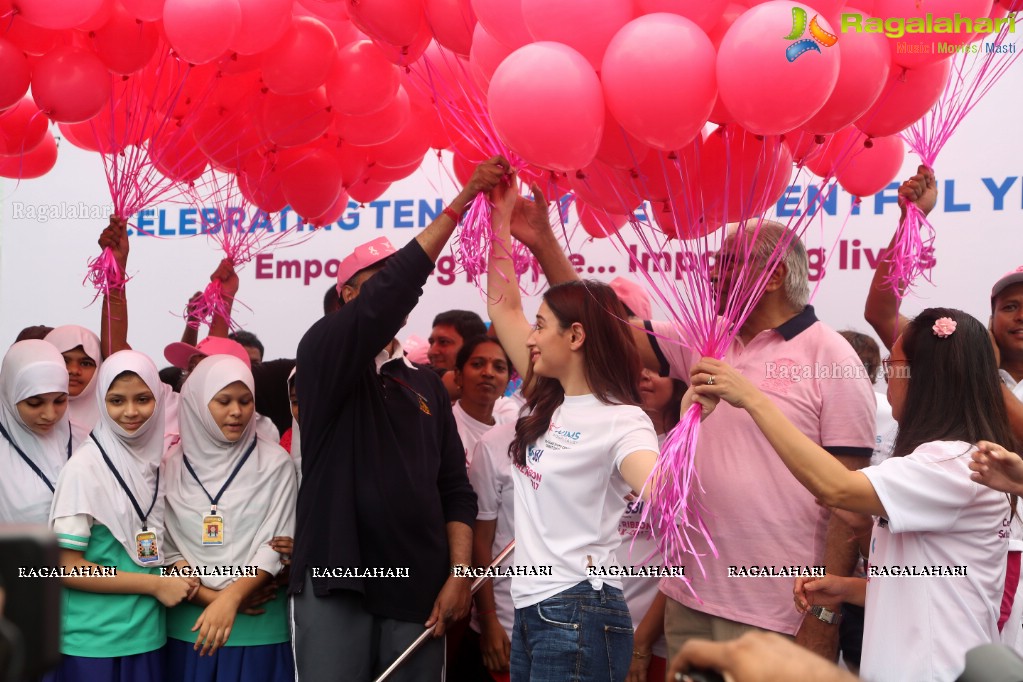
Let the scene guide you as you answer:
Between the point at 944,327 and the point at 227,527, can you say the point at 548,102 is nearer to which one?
the point at 944,327

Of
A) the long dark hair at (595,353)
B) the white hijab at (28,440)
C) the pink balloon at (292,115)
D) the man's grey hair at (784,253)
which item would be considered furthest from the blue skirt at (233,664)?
the man's grey hair at (784,253)

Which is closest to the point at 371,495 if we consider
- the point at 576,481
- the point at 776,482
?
the point at 576,481

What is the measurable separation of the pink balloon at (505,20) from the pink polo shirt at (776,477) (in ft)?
3.08

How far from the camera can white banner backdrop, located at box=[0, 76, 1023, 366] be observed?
3861 millimetres

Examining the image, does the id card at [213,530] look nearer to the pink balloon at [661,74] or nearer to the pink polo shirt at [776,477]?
the pink polo shirt at [776,477]

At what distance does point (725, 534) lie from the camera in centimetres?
266

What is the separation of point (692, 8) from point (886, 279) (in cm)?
138

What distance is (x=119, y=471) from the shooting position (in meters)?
3.07

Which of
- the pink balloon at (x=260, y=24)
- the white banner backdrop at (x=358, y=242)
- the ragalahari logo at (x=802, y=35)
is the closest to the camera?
the ragalahari logo at (x=802, y=35)

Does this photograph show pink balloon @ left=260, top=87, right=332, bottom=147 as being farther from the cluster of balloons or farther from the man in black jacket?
the man in black jacket

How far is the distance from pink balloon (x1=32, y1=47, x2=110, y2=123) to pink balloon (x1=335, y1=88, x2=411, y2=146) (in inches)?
29.1

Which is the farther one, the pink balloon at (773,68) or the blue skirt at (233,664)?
the blue skirt at (233,664)

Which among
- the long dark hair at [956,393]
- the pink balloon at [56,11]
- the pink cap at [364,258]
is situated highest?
the pink balloon at [56,11]

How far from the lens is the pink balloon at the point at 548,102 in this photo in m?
2.21
